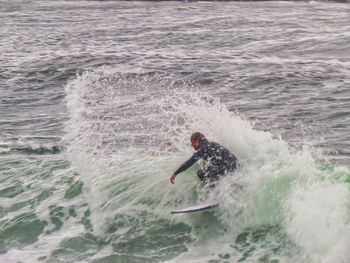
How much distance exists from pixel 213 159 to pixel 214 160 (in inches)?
1.3

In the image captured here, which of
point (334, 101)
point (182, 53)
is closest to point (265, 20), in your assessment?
point (182, 53)

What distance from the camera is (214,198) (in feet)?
47.5

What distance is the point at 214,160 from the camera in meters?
14.6

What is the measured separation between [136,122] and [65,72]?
31.6 feet

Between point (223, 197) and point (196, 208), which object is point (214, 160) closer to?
point (223, 197)

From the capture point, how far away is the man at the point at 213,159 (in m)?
14.5

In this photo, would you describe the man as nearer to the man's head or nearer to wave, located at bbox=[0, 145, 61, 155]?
the man's head

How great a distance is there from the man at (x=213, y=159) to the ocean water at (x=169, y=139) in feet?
1.08

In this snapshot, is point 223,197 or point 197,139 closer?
point 223,197

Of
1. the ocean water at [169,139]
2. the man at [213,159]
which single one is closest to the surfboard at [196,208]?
the ocean water at [169,139]

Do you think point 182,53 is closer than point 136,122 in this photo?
No

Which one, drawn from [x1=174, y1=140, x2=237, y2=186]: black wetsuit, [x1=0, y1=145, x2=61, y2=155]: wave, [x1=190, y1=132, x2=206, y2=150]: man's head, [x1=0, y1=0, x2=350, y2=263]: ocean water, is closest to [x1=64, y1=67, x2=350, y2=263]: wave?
[x1=0, y1=0, x2=350, y2=263]: ocean water

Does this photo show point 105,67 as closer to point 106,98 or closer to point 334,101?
point 106,98

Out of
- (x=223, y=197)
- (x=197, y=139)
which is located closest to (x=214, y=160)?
(x=197, y=139)
